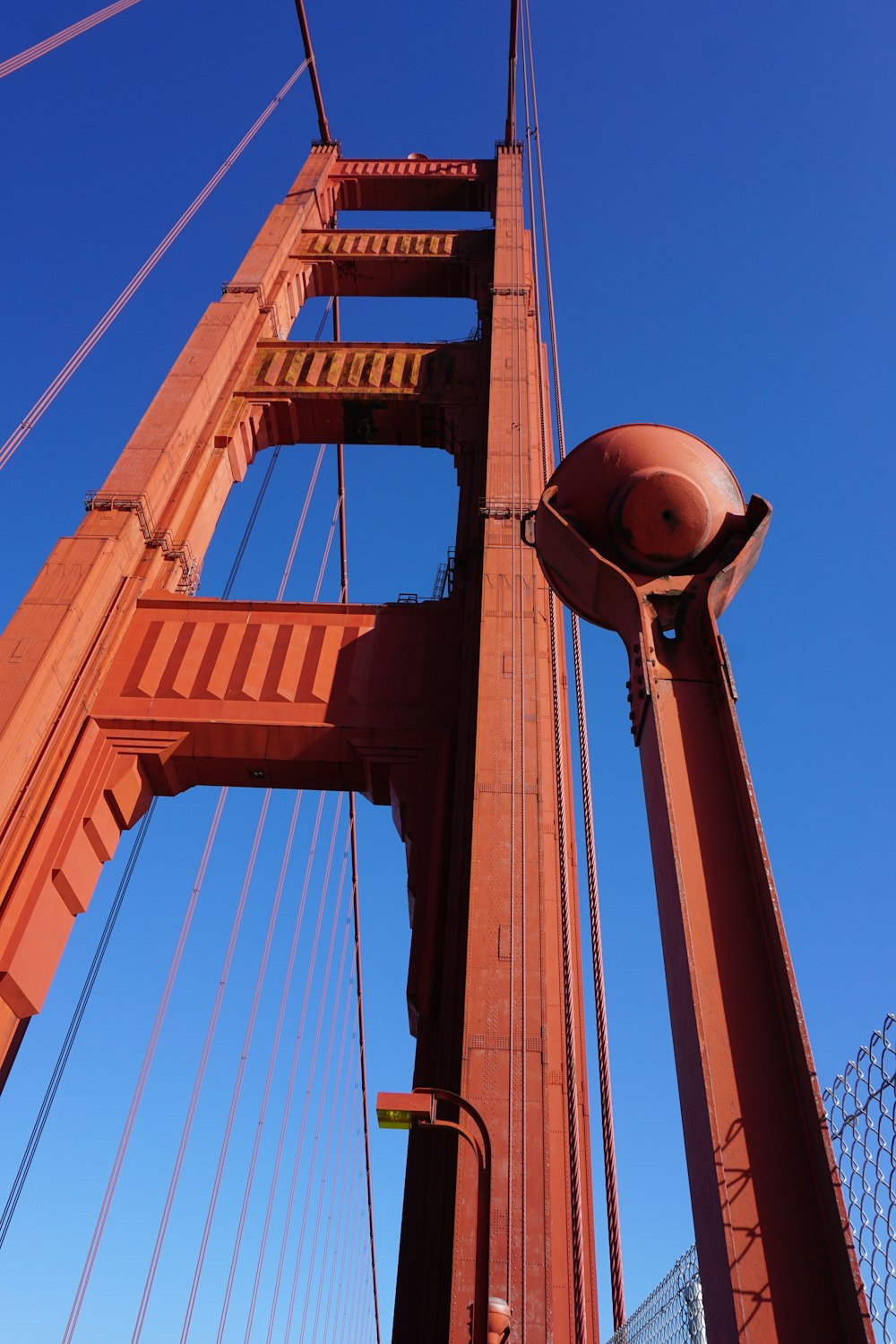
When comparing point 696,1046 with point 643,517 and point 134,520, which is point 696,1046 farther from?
point 134,520

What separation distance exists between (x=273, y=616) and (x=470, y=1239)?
278 inches

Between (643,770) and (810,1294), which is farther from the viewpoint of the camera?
(643,770)

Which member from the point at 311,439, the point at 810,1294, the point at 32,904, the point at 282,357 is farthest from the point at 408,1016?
the point at 282,357

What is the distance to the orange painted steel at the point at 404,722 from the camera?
6.05 m

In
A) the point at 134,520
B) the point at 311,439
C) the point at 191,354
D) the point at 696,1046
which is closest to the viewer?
the point at 696,1046

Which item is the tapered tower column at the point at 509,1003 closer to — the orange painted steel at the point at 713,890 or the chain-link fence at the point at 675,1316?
the chain-link fence at the point at 675,1316

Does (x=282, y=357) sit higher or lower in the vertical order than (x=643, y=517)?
higher

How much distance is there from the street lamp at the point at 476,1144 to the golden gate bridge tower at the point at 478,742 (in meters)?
0.03

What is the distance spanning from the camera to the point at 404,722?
941 centimetres

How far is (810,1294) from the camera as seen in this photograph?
198 cm

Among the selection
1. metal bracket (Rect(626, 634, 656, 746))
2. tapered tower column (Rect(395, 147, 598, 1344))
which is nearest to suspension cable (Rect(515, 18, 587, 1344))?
tapered tower column (Rect(395, 147, 598, 1344))

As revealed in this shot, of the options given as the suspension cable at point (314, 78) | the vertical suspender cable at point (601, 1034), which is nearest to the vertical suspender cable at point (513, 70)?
the suspension cable at point (314, 78)

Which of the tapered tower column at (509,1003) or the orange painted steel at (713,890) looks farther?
the tapered tower column at (509,1003)

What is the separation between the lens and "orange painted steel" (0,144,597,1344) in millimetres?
6051
